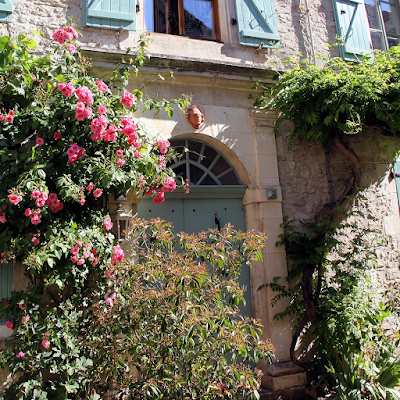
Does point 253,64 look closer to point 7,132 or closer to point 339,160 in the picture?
point 339,160

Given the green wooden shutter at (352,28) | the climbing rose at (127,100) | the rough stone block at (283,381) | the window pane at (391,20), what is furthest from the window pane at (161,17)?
the rough stone block at (283,381)

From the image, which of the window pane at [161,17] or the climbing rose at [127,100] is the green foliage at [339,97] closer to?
the window pane at [161,17]

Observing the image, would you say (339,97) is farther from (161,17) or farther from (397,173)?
(161,17)

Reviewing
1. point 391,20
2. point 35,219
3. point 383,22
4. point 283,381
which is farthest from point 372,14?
point 35,219

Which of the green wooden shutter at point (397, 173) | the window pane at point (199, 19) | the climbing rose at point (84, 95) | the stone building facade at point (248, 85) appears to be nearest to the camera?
the climbing rose at point (84, 95)

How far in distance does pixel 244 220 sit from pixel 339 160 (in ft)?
5.22

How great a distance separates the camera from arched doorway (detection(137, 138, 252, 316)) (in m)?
4.41

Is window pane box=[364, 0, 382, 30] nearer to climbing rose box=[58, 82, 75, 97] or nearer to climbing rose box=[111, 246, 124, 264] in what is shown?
climbing rose box=[58, 82, 75, 97]

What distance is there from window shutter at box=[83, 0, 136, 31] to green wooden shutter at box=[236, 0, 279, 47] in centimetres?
135

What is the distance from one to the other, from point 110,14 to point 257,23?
1854 millimetres

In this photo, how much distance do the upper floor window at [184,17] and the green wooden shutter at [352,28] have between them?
1778 millimetres

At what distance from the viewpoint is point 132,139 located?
3.41 m

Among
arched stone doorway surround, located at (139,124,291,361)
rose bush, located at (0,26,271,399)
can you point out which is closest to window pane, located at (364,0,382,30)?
arched stone doorway surround, located at (139,124,291,361)

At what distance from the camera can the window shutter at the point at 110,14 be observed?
168 inches
